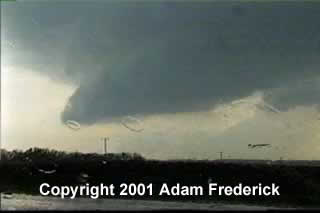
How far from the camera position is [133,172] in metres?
2.58

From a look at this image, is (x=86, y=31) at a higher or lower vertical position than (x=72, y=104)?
higher

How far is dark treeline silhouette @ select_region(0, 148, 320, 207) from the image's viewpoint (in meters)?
2.53

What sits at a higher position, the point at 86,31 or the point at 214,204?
the point at 86,31

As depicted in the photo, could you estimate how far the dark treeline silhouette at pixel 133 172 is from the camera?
253 cm

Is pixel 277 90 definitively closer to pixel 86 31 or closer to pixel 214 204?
pixel 214 204

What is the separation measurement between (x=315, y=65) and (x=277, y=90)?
31cm

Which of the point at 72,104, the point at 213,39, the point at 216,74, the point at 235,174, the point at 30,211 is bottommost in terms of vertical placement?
the point at 30,211

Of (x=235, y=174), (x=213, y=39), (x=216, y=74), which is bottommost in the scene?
(x=235, y=174)

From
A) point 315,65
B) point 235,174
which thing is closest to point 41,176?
point 235,174

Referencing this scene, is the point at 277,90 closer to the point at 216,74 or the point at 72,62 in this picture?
the point at 216,74

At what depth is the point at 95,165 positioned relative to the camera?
2553 millimetres

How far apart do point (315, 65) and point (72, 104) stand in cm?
162

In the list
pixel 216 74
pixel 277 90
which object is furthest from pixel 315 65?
pixel 216 74

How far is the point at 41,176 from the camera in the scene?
8.48 ft
